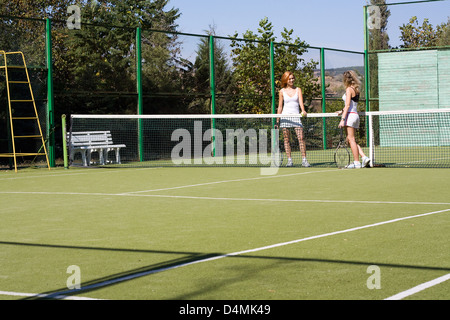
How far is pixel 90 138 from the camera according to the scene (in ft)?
54.6

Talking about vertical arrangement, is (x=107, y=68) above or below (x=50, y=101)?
above

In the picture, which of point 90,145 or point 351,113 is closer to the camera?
point 351,113

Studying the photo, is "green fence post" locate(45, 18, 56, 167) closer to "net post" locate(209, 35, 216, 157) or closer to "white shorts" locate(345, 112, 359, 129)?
"net post" locate(209, 35, 216, 157)

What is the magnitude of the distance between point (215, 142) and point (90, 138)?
4013 millimetres

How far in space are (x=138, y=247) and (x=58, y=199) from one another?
12.9ft

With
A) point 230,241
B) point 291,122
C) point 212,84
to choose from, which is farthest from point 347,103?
point 230,241

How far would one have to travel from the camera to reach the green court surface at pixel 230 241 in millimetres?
4234

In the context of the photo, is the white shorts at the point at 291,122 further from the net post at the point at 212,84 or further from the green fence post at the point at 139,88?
the net post at the point at 212,84

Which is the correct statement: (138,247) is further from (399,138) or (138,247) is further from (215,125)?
(399,138)

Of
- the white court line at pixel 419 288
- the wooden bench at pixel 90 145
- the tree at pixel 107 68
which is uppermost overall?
the tree at pixel 107 68

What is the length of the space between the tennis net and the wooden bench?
25mm

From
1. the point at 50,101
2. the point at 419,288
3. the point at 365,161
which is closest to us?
the point at 419,288

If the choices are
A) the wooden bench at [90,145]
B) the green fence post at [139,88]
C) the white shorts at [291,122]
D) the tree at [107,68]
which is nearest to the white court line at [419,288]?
the white shorts at [291,122]

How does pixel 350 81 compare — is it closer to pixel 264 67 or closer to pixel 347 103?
pixel 347 103
